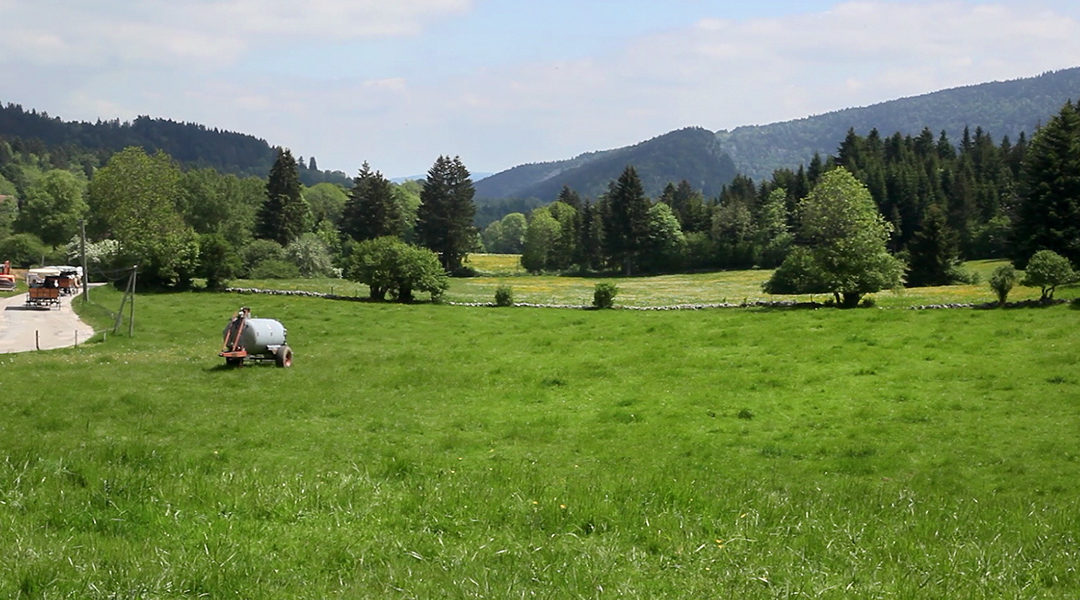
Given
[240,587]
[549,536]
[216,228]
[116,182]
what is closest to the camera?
[240,587]

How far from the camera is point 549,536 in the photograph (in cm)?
772

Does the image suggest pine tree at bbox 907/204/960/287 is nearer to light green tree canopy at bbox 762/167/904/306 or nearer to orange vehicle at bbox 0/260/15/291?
light green tree canopy at bbox 762/167/904/306

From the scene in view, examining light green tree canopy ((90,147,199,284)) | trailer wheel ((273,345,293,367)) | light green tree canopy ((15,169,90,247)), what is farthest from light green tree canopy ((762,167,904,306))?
light green tree canopy ((15,169,90,247))

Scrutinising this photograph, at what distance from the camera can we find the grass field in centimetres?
650

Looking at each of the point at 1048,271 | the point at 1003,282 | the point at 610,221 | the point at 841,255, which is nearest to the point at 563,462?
the point at 841,255

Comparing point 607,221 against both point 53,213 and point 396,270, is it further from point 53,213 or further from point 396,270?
point 53,213

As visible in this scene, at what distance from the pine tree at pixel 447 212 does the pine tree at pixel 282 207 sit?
1854cm

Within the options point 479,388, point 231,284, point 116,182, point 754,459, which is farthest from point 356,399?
point 116,182

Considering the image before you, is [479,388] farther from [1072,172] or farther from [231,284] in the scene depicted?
[1072,172]

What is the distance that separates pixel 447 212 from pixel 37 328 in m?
73.2

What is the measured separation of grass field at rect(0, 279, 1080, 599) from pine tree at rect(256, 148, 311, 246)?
61.8m

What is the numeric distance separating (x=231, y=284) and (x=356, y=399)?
4923 centimetres

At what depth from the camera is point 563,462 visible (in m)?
15.9

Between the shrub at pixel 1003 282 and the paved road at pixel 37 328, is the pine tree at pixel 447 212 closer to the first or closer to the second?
the paved road at pixel 37 328
